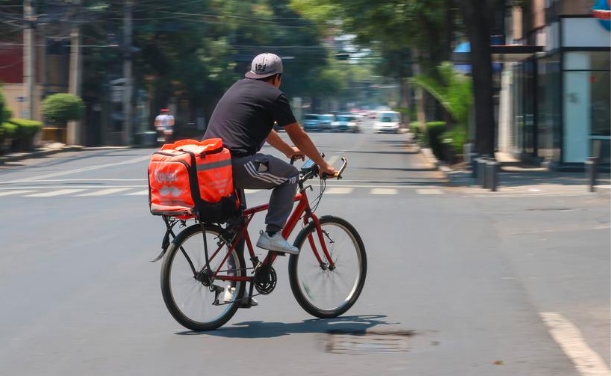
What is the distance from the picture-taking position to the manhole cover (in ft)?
20.9

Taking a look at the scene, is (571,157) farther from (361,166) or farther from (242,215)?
(242,215)

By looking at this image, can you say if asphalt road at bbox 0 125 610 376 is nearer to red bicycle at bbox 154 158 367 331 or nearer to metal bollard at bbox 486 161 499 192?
red bicycle at bbox 154 158 367 331

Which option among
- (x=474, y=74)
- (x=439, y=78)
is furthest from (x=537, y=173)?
(x=439, y=78)

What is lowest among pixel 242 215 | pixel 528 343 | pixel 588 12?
pixel 528 343

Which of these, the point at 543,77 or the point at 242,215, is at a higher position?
the point at 543,77

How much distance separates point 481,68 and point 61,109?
75.1 ft

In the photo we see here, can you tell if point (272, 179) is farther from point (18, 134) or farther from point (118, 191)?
point (18, 134)

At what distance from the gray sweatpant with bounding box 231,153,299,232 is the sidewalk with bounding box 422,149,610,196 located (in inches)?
483

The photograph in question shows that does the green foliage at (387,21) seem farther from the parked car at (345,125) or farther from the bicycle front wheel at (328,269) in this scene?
the parked car at (345,125)

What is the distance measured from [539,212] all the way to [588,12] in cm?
1241

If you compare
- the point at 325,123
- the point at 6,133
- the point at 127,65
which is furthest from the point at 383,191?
the point at 325,123

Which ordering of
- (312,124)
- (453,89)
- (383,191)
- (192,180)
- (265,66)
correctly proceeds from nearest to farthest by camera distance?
(192,180), (265,66), (383,191), (453,89), (312,124)

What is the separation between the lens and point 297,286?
7.10 metres

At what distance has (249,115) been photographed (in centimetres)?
677
